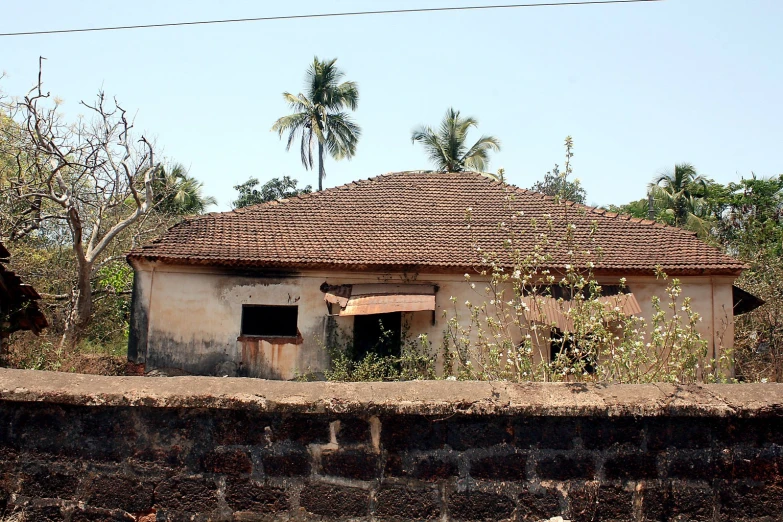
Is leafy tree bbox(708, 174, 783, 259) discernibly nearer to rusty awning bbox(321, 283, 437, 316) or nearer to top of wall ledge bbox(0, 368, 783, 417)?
rusty awning bbox(321, 283, 437, 316)

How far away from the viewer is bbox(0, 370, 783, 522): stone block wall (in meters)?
2.52

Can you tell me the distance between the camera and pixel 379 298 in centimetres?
1294

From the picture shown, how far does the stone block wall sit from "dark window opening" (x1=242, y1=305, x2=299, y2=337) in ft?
35.7

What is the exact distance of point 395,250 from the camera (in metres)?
13.6

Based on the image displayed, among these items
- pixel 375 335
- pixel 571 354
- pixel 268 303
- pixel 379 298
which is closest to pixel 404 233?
pixel 379 298

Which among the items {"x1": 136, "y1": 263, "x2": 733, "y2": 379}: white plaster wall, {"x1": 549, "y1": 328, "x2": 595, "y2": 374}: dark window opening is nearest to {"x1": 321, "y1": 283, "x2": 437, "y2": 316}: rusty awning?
{"x1": 136, "y1": 263, "x2": 733, "y2": 379}: white plaster wall

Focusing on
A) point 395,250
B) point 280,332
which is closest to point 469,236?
point 395,250

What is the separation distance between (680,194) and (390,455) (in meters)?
35.4

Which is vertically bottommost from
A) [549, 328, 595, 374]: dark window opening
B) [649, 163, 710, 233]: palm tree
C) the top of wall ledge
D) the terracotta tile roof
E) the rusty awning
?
the top of wall ledge

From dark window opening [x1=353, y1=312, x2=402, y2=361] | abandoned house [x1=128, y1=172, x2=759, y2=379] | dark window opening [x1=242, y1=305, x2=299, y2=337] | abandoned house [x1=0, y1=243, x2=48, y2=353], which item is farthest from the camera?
dark window opening [x1=242, y1=305, x2=299, y2=337]

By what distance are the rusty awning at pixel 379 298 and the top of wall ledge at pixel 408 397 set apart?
33.1 ft

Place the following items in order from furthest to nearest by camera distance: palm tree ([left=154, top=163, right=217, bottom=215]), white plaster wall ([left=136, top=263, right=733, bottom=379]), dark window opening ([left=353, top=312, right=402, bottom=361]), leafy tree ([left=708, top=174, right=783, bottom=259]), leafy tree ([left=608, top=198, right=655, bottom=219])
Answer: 1. leafy tree ([left=608, top=198, right=655, bottom=219])
2. palm tree ([left=154, top=163, right=217, bottom=215])
3. leafy tree ([left=708, top=174, right=783, bottom=259])
4. dark window opening ([left=353, top=312, right=402, bottom=361])
5. white plaster wall ([left=136, top=263, right=733, bottom=379])

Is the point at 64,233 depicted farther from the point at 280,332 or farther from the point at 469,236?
the point at 469,236

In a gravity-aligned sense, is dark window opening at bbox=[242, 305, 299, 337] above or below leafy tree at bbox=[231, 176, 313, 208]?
below
